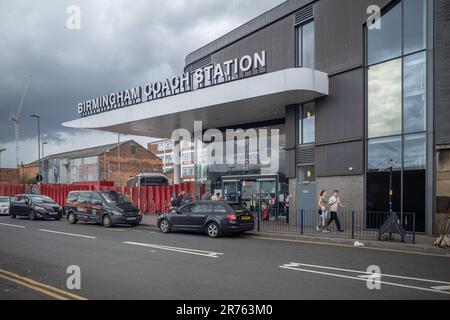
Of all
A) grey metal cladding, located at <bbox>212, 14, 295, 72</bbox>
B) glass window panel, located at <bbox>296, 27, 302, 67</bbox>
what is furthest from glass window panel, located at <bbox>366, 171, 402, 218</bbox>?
grey metal cladding, located at <bbox>212, 14, 295, 72</bbox>

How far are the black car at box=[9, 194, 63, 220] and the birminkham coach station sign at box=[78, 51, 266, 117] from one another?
6256 millimetres

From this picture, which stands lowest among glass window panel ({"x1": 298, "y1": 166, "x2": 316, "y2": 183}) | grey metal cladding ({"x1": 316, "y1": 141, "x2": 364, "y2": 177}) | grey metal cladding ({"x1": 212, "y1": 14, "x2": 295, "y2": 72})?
glass window panel ({"x1": 298, "y1": 166, "x2": 316, "y2": 183})

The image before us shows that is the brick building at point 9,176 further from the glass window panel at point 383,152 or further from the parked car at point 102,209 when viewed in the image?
the glass window panel at point 383,152

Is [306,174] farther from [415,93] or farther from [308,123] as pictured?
[415,93]

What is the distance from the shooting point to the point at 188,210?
1728 centimetres

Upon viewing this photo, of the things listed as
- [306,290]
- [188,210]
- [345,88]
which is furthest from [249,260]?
[345,88]

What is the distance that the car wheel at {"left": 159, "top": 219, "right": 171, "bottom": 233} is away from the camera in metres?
17.8

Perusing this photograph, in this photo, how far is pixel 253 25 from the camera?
2272 centimetres

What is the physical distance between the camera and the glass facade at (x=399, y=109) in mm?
15750

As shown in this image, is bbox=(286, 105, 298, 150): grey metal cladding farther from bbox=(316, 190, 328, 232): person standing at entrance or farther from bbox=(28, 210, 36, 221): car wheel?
bbox=(28, 210, 36, 221): car wheel

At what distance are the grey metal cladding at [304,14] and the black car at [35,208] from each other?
17.2 m

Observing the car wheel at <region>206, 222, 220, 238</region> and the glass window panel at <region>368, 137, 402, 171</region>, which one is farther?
the glass window panel at <region>368, 137, 402, 171</region>

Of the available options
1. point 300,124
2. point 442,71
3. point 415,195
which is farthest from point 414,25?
point 300,124

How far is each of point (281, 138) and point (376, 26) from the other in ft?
28.5
